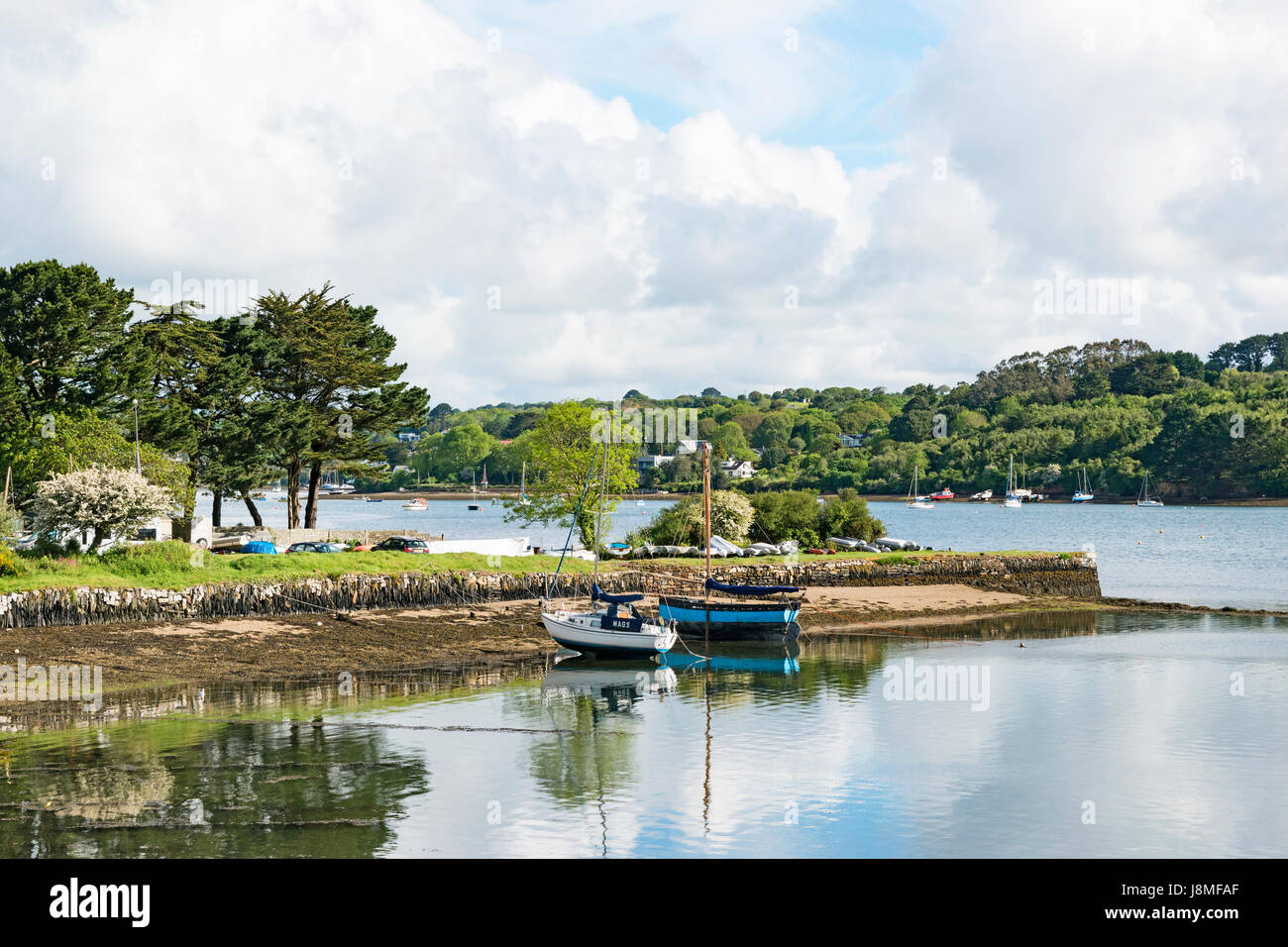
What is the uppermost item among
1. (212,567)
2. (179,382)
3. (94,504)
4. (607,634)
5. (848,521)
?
(179,382)

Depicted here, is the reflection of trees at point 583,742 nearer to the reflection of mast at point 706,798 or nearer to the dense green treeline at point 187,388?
the reflection of mast at point 706,798

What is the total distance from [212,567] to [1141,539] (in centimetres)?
11712

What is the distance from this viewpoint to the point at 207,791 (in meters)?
23.6

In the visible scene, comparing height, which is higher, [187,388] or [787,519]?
[187,388]

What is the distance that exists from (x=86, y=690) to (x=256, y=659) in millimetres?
6176

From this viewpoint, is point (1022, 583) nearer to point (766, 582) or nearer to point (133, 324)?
point (766, 582)

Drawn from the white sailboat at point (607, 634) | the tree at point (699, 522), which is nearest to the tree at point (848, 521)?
the tree at point (699, 522)

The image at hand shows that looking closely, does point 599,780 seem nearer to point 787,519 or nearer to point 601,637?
point 601,637

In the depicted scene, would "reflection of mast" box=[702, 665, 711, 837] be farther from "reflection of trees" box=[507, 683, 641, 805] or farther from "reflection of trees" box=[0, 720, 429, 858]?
"reflection of trees" box=[0, 720, 429, 858]

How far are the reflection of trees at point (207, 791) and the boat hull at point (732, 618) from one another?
71.9 feet

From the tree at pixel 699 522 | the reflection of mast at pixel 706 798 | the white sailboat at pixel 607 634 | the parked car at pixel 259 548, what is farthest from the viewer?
the tree at pixel 699 522

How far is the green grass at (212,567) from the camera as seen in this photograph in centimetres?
4091

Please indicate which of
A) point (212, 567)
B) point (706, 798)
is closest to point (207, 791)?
point (706, 798)

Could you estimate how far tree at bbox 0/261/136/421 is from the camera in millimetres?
56406
